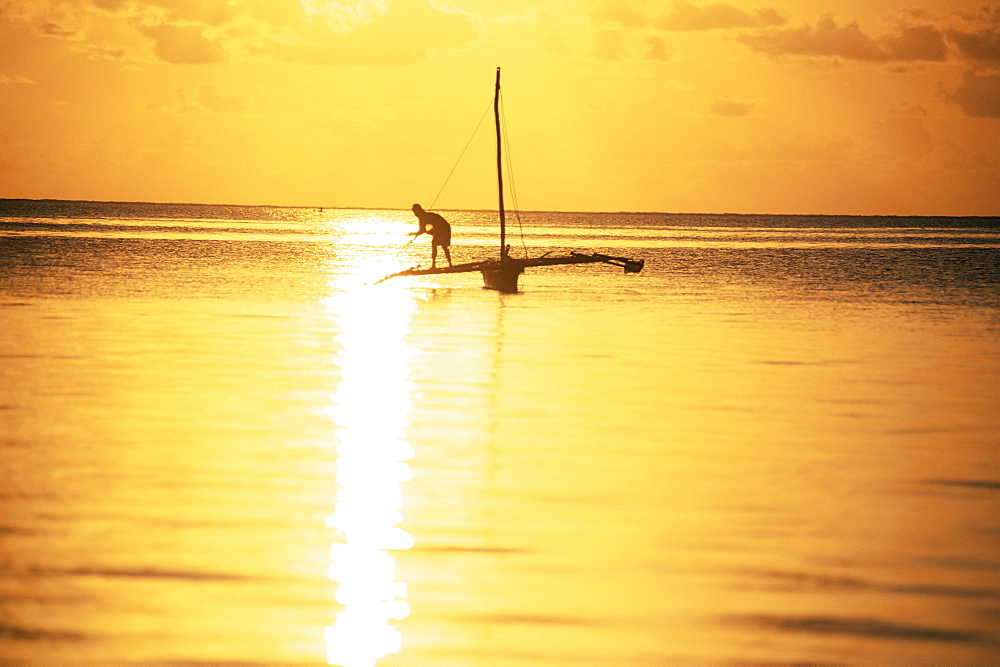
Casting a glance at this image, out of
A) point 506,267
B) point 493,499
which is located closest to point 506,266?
point 506,267

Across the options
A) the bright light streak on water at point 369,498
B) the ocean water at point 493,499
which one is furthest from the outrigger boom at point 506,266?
the bright light streak on water at point 369,498

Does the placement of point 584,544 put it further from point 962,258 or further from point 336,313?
point 962,258

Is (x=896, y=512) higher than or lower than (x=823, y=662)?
higher

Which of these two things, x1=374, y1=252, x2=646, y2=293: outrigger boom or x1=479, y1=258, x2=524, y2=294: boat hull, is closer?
x1=374, y1=252, x2=646, y2=293: outrigger boom

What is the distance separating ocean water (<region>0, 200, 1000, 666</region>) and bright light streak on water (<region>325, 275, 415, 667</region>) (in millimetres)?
30

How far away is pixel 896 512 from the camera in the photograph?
855 cm

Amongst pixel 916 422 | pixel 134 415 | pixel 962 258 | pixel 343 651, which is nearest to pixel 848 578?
pixel 343 651

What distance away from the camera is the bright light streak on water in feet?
19.6

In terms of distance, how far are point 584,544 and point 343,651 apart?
2.21 meters

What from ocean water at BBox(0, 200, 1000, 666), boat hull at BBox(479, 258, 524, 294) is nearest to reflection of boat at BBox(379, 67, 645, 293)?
boat hull at BBox(479, 258, 524, 294)

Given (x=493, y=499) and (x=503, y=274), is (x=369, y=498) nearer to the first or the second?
(x=493, y=499)

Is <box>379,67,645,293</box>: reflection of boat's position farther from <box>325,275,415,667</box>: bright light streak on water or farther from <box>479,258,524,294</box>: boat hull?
<box>325,275,415,667</box>: bright light streak on water

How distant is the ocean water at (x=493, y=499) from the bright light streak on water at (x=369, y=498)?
0.03 m

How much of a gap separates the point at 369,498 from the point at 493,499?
863 millimetres
